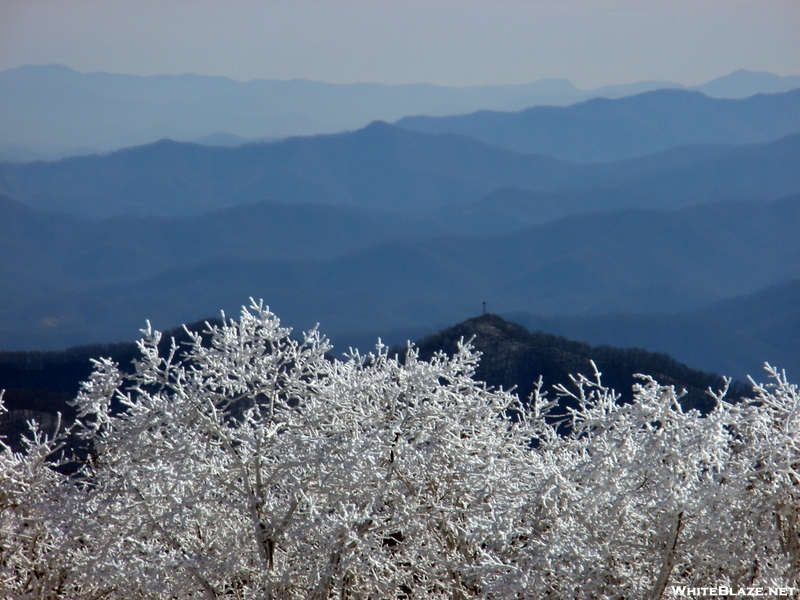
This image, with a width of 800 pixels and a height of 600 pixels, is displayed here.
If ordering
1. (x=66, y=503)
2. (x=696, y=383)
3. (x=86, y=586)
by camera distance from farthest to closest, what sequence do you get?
(x=696, y=383) → (x=86, y=586) → (x=66, y=503)

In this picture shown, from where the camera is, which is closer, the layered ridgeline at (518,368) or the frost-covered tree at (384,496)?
the frost-covered tree at (384,496)

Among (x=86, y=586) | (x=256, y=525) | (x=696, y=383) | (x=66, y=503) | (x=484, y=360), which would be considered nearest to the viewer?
(x=256, y=525)

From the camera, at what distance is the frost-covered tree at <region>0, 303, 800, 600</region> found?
21.4 feet

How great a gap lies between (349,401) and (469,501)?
5.84 ft

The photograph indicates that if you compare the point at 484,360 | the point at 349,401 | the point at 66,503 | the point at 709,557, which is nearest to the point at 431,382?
the point at 349,401

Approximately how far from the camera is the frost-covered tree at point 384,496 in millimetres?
6520

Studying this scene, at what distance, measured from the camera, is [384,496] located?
7.74 m

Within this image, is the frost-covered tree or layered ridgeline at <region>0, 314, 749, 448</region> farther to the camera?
layered ridgeline at <region>0, 314, 749, 448</region>

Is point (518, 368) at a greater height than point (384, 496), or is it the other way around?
point (384, 496)

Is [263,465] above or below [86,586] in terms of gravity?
above

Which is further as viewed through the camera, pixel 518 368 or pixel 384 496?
pixel 518 368

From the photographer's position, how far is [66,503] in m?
8.13

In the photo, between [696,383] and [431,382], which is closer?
[431,382]

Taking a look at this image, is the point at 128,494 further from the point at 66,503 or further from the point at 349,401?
the point at 349,401
